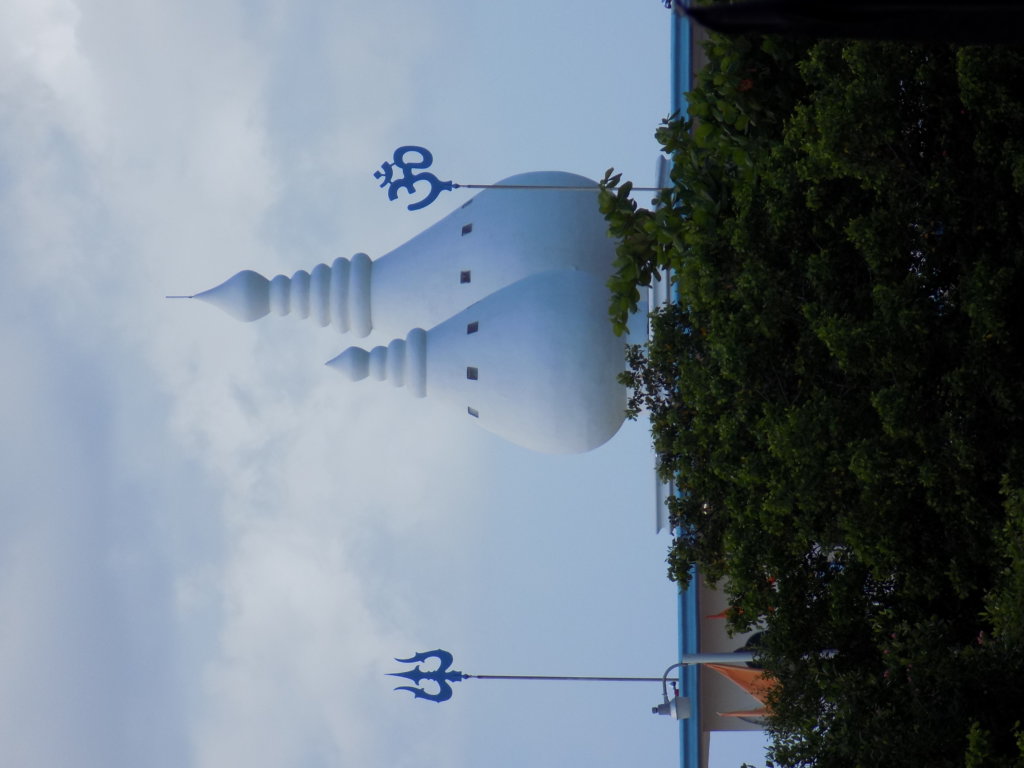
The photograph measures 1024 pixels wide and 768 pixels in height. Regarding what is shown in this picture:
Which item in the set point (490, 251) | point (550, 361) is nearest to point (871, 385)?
point (550, 361)

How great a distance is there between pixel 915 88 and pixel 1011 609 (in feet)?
17.1

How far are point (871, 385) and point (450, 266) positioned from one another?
30.2ft

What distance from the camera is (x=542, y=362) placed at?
1697cm

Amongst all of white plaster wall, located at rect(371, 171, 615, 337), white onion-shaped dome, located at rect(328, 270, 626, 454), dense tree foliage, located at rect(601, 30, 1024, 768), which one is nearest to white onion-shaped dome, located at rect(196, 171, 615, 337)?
white plaster wall, located at rect(371, 171, 615, 337)

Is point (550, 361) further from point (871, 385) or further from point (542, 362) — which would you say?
point (871, 385)

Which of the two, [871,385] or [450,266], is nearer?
[871,385]

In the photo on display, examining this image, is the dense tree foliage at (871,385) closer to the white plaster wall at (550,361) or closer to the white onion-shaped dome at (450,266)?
the white plaster wall at (550,361)

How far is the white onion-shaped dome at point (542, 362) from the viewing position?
16.9 metres

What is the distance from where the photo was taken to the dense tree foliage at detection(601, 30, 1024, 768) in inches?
369

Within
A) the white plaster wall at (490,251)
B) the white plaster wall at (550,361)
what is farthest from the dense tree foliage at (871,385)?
the white plaster wall at (490,251)

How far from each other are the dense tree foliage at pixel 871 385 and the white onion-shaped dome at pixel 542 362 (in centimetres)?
452

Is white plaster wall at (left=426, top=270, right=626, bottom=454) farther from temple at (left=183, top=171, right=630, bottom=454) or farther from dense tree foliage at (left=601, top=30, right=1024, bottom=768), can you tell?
dense tree foliage at (left=601, top=30, right=1024, bottom=768)

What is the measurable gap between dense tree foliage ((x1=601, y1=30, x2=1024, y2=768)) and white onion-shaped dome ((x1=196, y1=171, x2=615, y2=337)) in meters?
5.02

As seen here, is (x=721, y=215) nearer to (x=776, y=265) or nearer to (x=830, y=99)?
(x=776, y=265)
